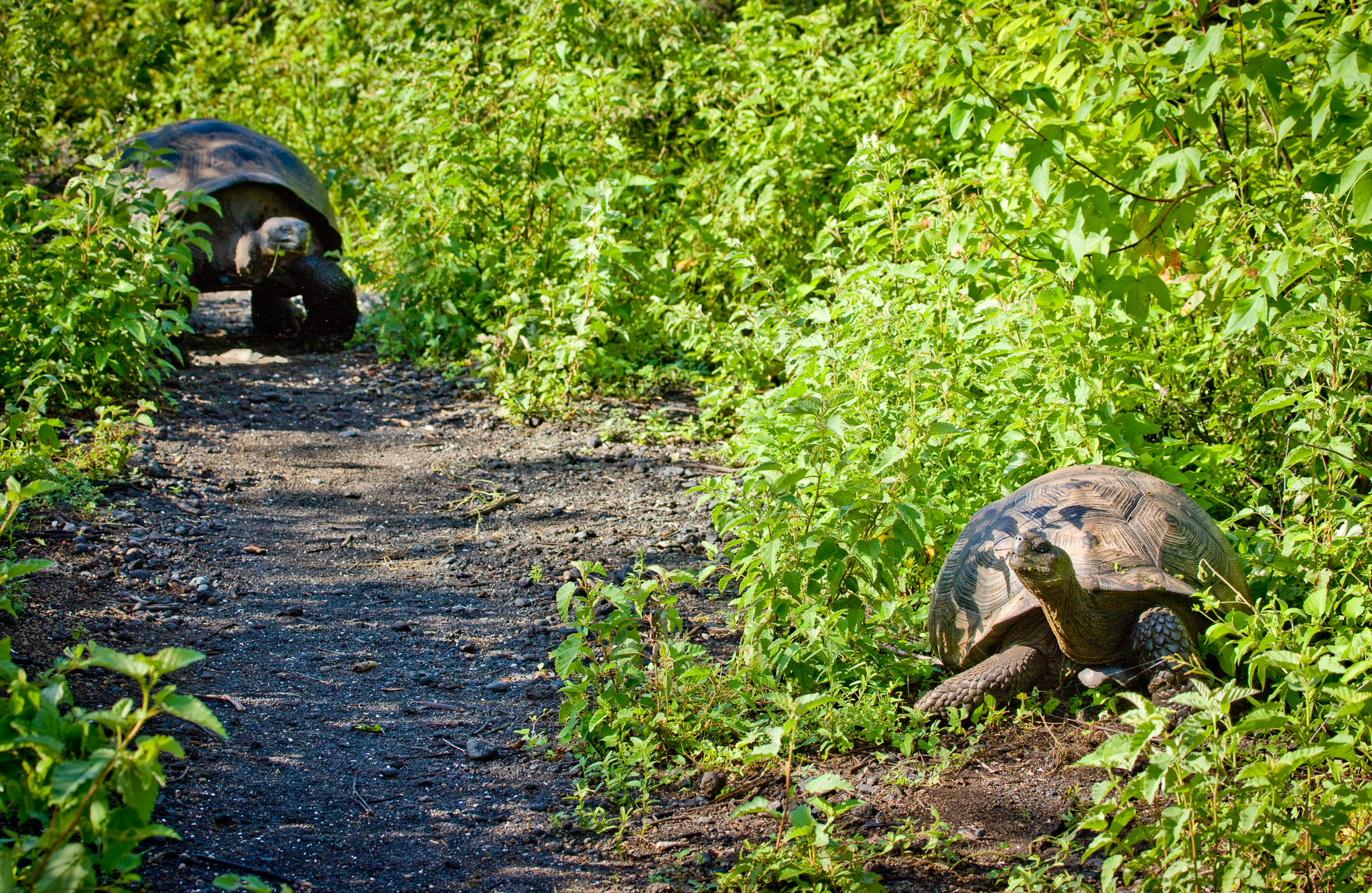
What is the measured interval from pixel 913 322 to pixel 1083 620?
1.30 m

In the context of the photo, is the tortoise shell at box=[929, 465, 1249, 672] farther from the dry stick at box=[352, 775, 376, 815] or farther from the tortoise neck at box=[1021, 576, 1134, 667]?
the dry stick at box=[352, 775, 376, 815]

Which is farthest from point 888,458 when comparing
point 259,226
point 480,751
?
point 259,226

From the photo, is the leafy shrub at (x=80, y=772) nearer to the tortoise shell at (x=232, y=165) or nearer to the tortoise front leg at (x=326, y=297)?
the tortoise front leg at (x=326, y=297)

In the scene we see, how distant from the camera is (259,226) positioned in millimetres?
6621

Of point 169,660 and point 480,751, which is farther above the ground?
point 169,660

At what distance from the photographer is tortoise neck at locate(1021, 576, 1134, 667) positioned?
104 inches

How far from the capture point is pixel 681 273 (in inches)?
240

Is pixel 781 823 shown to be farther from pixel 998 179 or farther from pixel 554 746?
pixel 998 179

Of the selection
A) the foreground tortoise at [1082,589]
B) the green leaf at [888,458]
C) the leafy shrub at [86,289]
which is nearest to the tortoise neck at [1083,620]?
the foreground tortoise at [1082,589]

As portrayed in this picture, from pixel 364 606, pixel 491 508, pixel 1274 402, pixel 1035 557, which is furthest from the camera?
pixel 491 508

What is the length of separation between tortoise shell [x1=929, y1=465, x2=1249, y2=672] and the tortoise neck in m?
0.06

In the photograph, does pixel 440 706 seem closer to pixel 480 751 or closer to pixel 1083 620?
pixel 480 751

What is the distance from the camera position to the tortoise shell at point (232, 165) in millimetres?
6418

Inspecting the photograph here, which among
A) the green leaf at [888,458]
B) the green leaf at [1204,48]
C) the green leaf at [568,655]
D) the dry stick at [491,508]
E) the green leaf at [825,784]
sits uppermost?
the green leaf at [1204,48]
